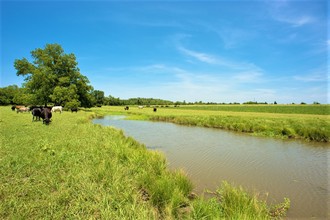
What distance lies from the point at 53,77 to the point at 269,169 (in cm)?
4932

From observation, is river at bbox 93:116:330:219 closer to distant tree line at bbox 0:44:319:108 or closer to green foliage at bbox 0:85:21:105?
distant tree line at bbox 0:44:319:108

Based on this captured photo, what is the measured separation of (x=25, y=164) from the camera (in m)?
6.07

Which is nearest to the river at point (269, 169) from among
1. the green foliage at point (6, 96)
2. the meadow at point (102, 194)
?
the meadow at point (102, 194)

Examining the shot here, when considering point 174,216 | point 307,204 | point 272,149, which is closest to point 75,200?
point 174,216

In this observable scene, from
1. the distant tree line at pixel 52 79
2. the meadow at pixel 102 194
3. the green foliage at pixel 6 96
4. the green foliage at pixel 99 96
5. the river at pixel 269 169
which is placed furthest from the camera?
the green foliage at pixel 99 96

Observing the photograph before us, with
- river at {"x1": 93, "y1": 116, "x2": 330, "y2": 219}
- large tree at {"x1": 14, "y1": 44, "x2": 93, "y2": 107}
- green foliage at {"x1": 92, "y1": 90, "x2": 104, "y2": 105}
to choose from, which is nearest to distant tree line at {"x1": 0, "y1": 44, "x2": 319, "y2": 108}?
large tree at {"x1": 14, "y1": 44, "x2": 93, "y2": 107}

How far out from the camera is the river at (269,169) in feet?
20.3

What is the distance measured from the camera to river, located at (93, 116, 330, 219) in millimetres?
6184

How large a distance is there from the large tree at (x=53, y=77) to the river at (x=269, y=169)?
3738cm

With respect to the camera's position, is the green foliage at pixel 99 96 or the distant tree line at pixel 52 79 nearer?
the distant tree line at pixel 52 79

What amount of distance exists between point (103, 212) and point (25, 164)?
3.93m

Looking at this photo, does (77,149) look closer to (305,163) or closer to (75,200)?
(75,200)

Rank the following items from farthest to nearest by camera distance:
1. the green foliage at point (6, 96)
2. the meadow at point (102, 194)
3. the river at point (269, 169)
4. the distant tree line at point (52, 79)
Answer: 1. the green foliage at point (6, 96)
2. the distant tree line at point (52, 79)
3. the river at point (269, 169)
4. the meadow at point (102, 194)

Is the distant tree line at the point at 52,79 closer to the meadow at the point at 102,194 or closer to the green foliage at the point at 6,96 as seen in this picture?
the meadow at the point at 102,194
